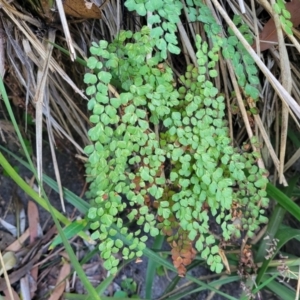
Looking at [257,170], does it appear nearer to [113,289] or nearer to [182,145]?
[182,145]

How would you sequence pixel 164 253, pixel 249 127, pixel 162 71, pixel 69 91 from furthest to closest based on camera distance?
pixel 164 253, pixel 69 91, pixel 249 127, pixel 162 71

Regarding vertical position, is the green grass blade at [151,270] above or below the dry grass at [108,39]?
below

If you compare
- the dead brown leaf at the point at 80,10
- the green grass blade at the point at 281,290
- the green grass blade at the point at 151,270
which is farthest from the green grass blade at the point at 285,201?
the dead brown leaf at the point at 80,10

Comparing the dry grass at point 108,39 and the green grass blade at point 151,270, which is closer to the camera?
the dry grass at point 108,39

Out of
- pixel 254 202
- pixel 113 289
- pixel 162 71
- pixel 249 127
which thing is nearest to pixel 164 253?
pixel 113 289

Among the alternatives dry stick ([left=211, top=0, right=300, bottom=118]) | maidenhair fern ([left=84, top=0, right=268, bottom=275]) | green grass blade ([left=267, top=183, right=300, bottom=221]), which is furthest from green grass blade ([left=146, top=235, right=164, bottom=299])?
dry stick ([left=211, top=0, right=300, bottom=118])

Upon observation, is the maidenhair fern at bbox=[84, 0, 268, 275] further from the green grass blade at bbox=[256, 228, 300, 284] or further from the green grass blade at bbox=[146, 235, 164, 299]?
the green grass blade at bbox=[146, 235, 164, 299]

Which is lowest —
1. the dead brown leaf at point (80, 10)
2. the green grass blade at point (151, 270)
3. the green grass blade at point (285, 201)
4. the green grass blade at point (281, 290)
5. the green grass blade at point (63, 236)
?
the green grass blade at point (281, 290)

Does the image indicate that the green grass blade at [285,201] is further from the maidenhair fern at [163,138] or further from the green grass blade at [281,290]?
the green grass blade at [281,290]

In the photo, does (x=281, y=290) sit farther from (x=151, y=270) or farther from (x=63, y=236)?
(x=63, y=236)

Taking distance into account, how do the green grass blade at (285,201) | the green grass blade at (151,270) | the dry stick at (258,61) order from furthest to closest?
1. the green grass blade at (151,270)
2. the green grass blade at (285,201)
3. the dry stick at (258,61)
